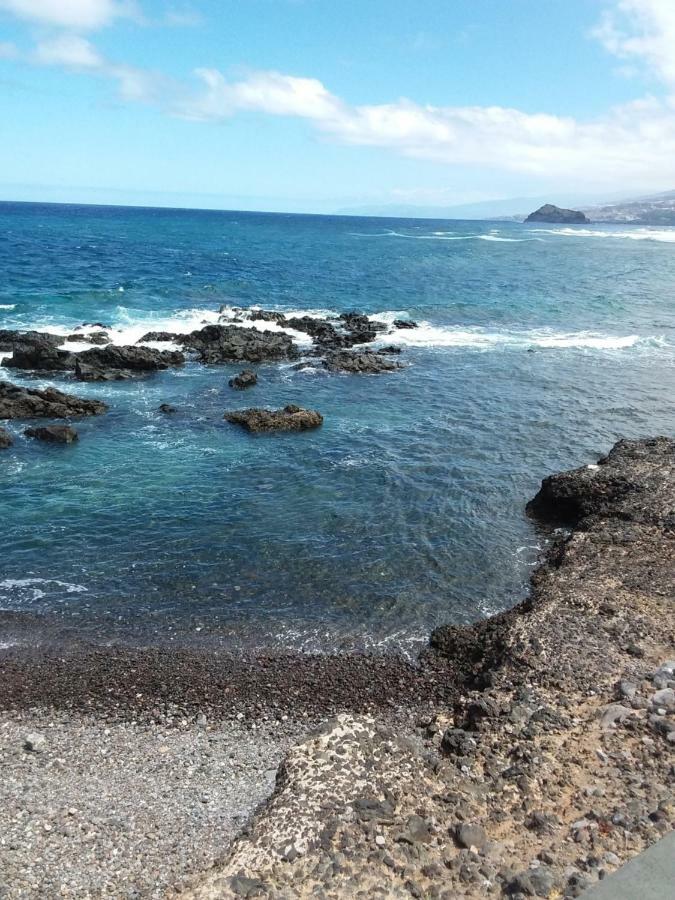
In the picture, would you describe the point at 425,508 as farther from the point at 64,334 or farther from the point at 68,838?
the point at 64,334

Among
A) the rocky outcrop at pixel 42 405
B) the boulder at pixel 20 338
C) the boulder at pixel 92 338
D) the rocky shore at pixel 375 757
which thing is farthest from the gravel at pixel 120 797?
the boulder at pixel 92 338

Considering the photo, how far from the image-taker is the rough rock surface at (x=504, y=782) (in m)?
9.38

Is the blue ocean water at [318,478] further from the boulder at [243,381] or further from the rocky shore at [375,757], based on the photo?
the rocky shore at [375,757]

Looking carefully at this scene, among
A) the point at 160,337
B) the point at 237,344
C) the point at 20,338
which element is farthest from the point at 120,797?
the point at 160,337

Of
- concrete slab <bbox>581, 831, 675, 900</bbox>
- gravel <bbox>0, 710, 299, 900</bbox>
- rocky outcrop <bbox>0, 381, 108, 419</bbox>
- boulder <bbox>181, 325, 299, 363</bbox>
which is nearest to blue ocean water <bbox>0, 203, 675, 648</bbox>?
rocky outcrop <bbox>0, 381, 108, 419</bbox>

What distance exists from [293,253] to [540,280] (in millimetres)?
43483

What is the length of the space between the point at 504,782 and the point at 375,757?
7.45 ft

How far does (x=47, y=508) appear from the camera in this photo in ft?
79.6

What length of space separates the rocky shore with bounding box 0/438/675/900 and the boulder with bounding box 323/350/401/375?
26.3 metres

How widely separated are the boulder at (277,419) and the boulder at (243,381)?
214 inches

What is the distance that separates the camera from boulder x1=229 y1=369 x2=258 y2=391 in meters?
38.9

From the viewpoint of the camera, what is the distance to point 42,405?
33406 millimetres

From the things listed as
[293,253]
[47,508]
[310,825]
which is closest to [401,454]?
[47,508]

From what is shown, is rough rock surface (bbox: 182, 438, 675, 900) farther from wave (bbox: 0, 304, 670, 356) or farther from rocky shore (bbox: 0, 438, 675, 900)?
wave (bbox: 0, 304, 670, 356)
